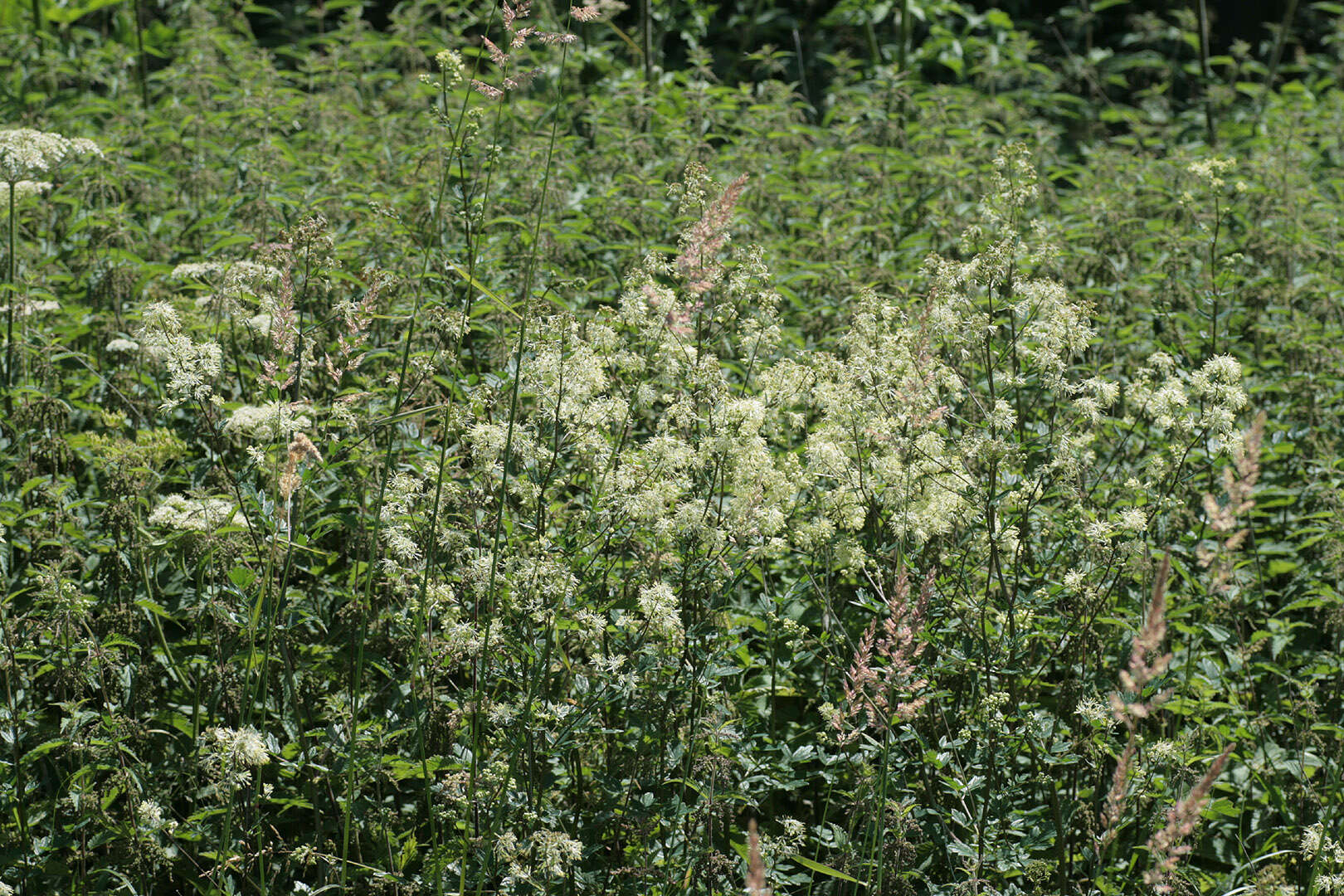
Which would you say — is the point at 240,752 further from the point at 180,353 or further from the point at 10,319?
the point at 10,319

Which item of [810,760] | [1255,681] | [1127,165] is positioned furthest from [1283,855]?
[1127,165]

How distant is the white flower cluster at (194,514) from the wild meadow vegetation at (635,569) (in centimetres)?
1

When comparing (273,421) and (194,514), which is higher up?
(273,421)

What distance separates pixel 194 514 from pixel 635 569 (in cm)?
124

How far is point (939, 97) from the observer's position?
712 centimetres

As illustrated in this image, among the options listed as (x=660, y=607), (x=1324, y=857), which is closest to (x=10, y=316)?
(x=660, y=607)

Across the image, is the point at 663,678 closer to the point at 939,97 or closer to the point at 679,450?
the point at 679,450

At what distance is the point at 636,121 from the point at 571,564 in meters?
3.93

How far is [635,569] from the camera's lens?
11.1 feet

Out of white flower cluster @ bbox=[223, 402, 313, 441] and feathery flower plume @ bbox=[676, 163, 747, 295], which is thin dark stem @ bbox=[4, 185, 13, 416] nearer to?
white flower cluster @ bbox=[223, 402, 313, 441]

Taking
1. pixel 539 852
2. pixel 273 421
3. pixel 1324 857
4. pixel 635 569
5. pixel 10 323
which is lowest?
pixel 1324 857

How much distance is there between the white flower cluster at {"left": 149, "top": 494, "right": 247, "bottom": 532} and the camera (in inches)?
126

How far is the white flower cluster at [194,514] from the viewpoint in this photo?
320 cm

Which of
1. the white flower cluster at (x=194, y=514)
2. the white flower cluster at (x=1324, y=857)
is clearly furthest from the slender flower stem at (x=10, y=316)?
the white flower cluster at (x=1324, y=857)
